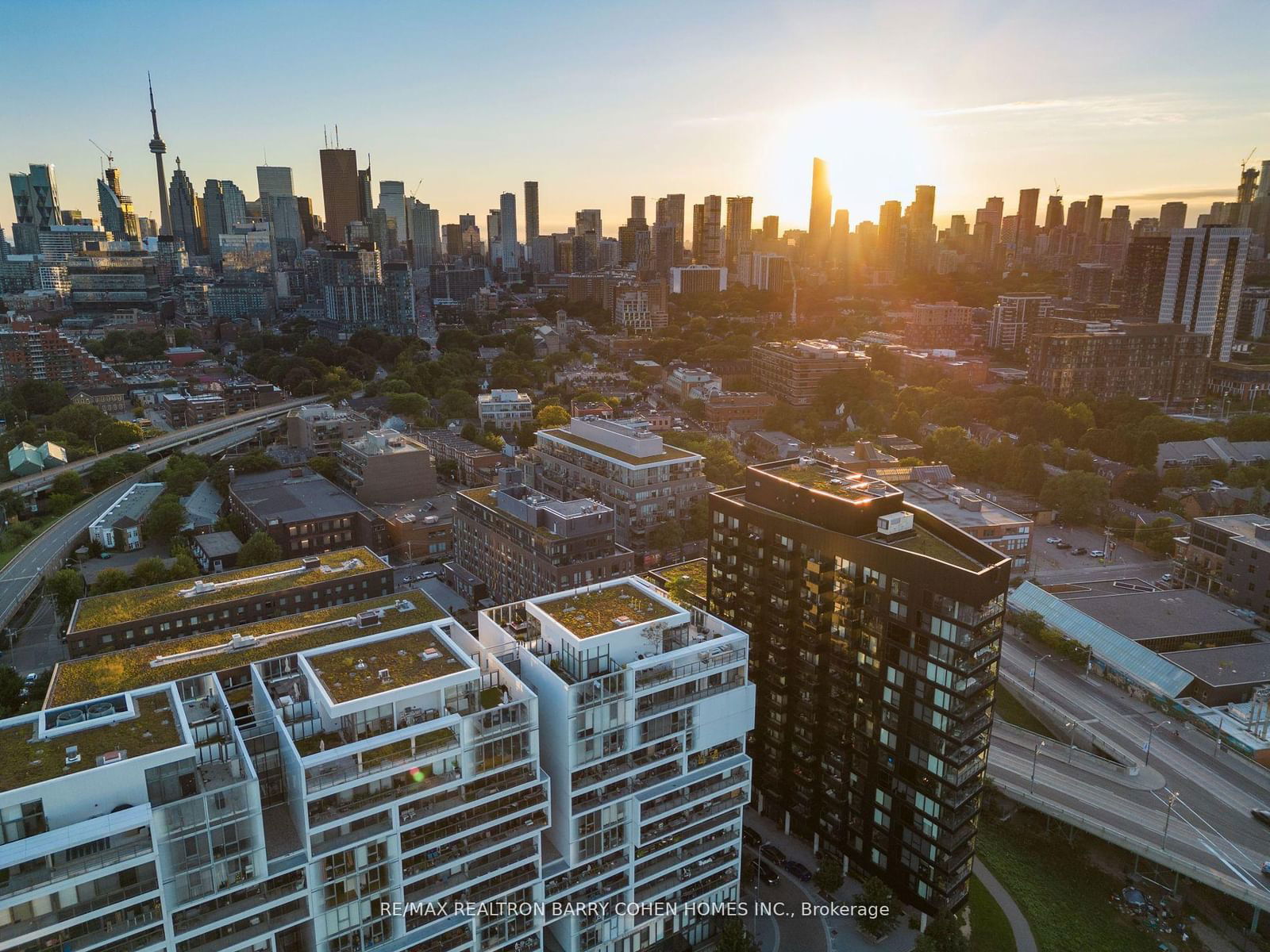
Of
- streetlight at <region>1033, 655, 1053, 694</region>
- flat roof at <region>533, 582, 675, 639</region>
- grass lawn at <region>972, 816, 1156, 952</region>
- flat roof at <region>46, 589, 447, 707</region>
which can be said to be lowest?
grass lawn at <region>972, 816, 1156, 952</region>

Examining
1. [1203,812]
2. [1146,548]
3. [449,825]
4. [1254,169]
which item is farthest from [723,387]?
[1254,169]

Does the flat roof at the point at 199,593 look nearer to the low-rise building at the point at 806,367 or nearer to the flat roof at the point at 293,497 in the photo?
the flat roof at the point at 293,497

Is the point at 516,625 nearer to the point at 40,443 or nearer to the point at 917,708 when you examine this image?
the point at 917,708

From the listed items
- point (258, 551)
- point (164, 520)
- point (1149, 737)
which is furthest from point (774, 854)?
point (164, 520)

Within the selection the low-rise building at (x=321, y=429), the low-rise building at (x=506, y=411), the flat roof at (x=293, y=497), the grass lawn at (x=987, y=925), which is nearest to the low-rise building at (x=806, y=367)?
the low-rise building at (x=506, y=411)

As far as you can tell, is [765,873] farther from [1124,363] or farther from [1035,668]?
[1124,363]

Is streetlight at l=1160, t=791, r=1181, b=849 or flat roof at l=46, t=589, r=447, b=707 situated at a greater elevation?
flat roof at l=46, t=589, r=447, b=707

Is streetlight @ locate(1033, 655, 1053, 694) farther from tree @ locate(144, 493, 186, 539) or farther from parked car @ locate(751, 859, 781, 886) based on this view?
tree @ locate(144, 493, 186, 539)

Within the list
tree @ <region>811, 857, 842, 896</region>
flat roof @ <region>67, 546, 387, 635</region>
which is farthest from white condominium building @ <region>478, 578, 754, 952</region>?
flat roof @ <region>67, 546, 387, 635</region>
